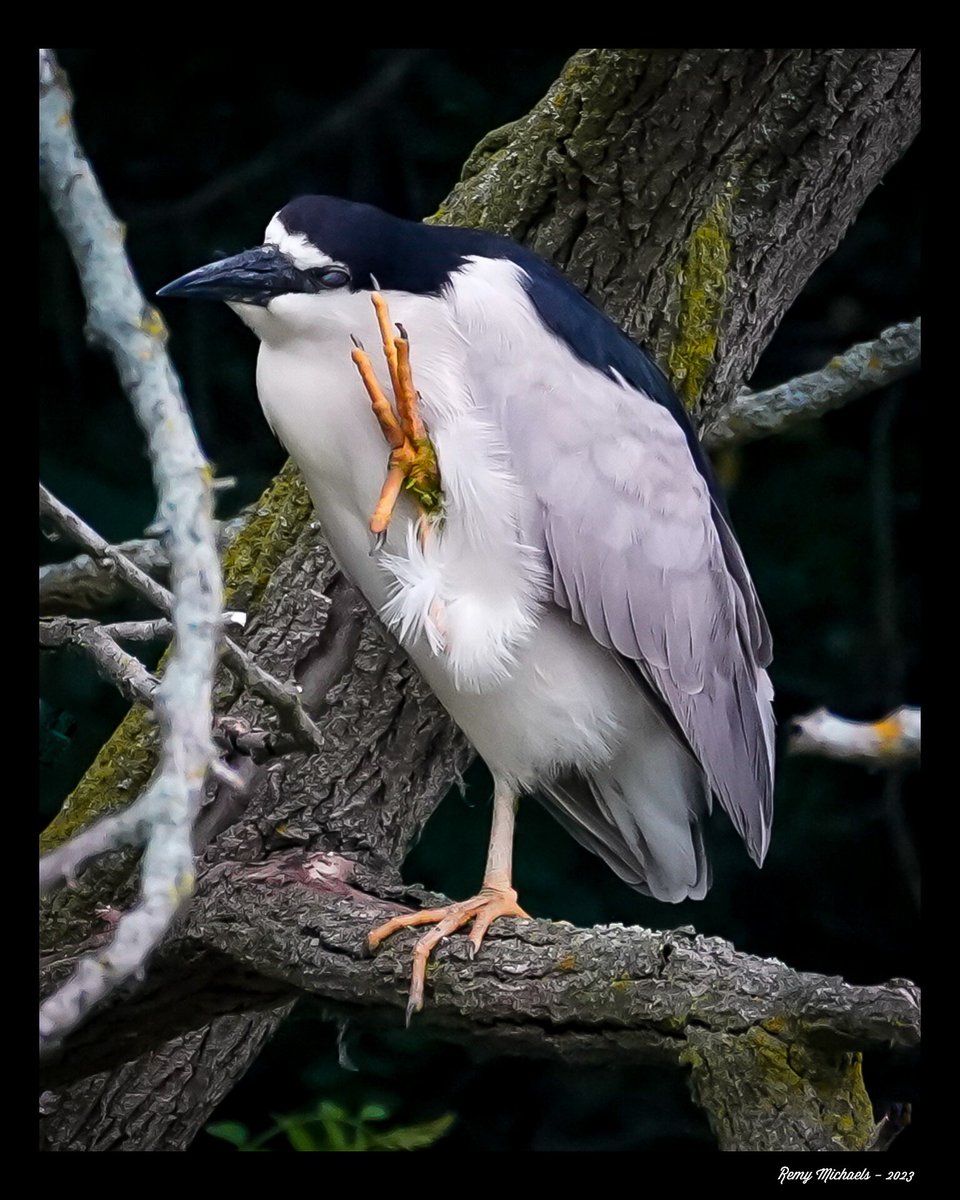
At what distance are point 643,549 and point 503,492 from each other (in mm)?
175

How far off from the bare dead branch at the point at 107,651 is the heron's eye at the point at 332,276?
14.3 inches

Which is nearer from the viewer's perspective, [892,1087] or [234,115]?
[892,1087]

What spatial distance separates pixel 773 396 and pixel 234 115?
2.94ft

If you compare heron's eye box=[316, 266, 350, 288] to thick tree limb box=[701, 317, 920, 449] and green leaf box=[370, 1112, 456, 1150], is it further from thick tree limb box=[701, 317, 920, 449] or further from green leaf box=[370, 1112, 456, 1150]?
green leaf box=[370, 1112, 456, 1150]

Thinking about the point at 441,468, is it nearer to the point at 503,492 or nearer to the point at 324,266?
the point at 503,492

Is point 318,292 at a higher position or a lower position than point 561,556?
higher

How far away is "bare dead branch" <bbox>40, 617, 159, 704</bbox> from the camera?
1175 mm

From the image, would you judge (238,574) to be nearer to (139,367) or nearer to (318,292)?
(318,292)

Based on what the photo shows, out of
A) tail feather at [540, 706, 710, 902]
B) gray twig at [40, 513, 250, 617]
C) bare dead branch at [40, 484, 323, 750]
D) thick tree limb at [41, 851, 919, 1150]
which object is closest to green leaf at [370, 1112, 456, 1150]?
A: thick tree limb at [41, 851, 919, 1150]

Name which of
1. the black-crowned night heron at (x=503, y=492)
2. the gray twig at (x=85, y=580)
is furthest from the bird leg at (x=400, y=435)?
the gray twig at (x=85, y=580)

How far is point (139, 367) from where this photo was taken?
706mm

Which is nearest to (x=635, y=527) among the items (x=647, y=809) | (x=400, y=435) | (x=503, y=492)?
(x=503, y=492)

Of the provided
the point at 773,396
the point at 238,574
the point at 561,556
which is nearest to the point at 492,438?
the point at 561,556

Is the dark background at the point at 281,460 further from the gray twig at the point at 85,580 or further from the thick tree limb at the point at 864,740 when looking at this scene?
the thick tree limb at the point at 864,740
